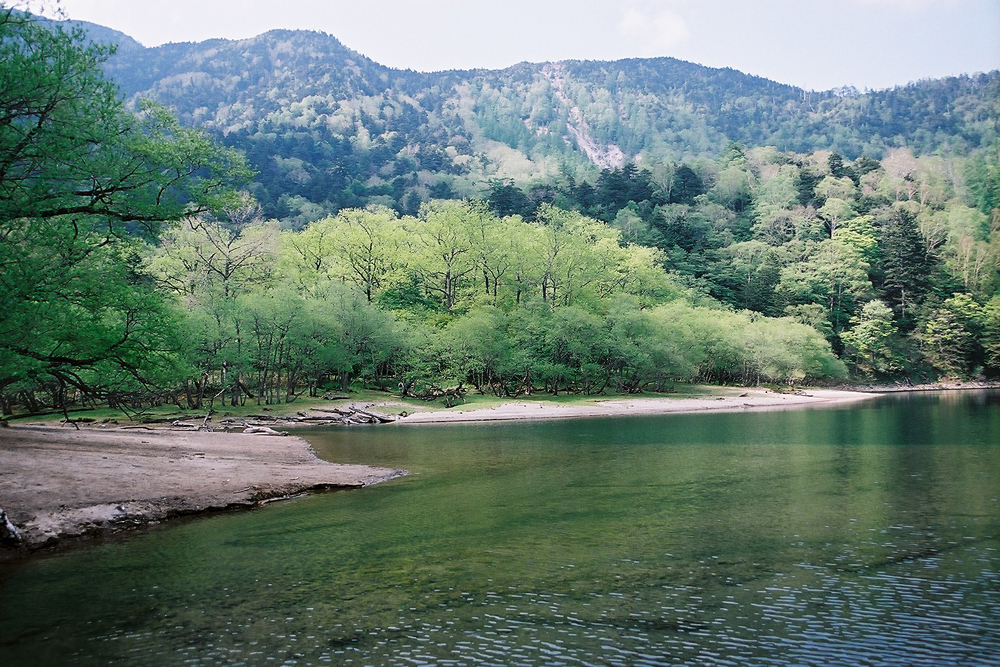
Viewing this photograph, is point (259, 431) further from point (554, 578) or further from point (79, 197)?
point (554, 578)

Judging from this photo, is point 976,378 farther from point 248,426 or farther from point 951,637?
point 951,637

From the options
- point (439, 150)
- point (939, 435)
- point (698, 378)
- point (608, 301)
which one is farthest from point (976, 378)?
point (439, 150)

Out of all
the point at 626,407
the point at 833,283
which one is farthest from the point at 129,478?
the point at 833,283

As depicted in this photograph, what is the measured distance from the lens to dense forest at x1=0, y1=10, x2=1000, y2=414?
15664 mm

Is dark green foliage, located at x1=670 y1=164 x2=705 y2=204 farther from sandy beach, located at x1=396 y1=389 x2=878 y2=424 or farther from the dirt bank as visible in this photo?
the dirt bank

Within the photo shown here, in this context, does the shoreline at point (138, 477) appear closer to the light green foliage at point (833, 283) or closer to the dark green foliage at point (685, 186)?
the light green foliage at point (833, 283)

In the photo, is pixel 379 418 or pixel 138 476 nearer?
pixel 138 476

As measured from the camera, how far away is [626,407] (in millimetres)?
55219

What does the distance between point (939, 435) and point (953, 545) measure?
23469 millimetres

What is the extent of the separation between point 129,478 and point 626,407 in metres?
42.4

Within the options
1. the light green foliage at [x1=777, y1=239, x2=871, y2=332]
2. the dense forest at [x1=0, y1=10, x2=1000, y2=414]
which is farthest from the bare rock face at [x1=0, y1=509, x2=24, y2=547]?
the light green foliage at [x1=777, y1=239, x2=871, y2=332]

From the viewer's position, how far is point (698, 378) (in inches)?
3012

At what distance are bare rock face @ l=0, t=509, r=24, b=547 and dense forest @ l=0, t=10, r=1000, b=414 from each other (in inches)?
167

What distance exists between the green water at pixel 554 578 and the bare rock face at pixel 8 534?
1155 mm
